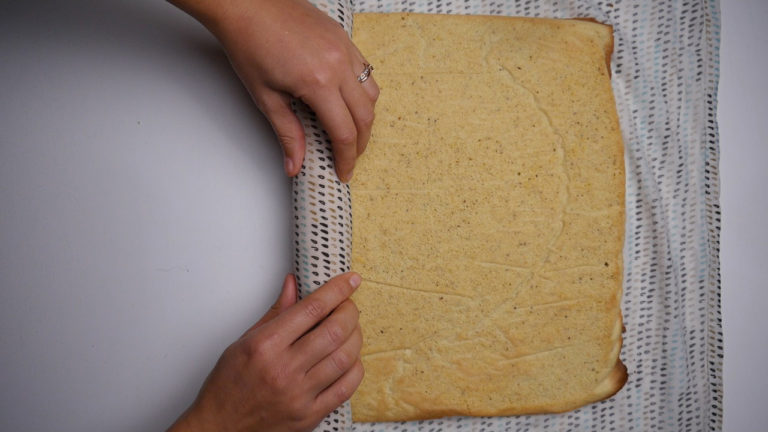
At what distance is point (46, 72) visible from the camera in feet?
3.16

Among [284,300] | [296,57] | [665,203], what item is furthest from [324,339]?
[665,203]

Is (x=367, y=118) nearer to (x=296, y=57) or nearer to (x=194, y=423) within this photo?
(x=296, y=57)

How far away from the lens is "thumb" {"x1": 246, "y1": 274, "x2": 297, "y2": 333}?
3.01ft

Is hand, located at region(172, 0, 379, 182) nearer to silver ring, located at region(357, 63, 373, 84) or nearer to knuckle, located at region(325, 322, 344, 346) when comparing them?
silver ring, located at region(357, 63, 373, 84)

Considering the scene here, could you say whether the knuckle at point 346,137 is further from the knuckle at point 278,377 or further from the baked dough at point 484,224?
the knuckle at point 278,377

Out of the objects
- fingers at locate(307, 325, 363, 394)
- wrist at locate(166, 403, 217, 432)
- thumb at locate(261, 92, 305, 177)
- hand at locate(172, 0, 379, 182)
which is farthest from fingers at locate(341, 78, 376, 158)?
wrist at locate(166, 403, 217, 432)

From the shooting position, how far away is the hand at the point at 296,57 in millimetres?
770

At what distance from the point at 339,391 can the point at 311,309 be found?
0.14m

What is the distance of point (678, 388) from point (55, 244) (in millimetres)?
1208

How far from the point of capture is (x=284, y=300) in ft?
3.01

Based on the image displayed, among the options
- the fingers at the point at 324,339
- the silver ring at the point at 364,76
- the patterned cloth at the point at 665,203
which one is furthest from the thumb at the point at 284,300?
the patterned cloth at the point at 665,203

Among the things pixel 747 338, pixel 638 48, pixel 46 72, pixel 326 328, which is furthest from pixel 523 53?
pixel 46 72

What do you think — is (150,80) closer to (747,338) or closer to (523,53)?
(523,53)

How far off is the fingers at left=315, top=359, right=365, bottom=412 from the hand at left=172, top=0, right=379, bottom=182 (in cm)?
36
